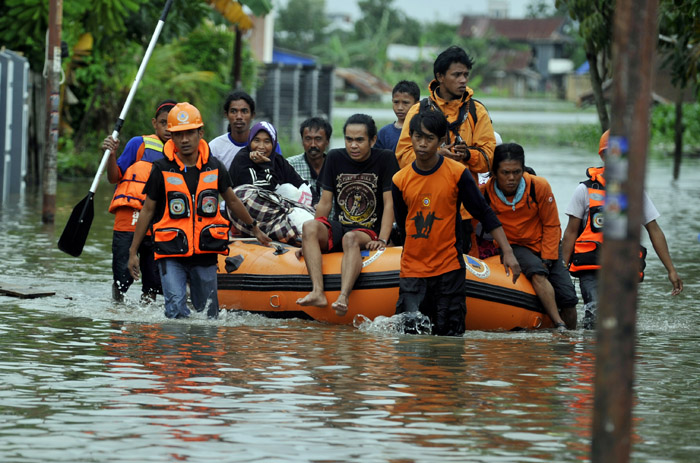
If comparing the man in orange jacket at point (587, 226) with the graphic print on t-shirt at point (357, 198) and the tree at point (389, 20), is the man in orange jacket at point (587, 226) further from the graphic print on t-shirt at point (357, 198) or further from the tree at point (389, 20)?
the tree at point (389, 20)

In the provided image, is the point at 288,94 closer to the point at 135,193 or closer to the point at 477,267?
the point at 135,193

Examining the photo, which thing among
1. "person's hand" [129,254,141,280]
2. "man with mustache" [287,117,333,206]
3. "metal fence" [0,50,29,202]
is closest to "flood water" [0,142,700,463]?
"person's hand" [129,254,141,280]

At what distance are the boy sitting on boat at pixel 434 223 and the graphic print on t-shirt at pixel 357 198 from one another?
0.73 meters

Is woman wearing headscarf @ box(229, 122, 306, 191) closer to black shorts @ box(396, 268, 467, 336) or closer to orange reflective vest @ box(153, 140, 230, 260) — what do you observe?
orange reflective vest @ box(153, 140, 230, 260)

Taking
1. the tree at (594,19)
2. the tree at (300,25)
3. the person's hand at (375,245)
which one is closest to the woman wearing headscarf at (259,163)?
the person's hand at (375,245)

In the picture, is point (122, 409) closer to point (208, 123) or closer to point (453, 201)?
point (453, 201)

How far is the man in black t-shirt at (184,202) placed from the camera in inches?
363

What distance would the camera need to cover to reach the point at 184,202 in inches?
363

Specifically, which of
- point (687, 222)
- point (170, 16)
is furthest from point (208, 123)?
point (687, 222)

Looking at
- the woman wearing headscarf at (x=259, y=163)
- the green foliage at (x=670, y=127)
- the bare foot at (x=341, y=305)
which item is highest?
the green foliage at (x=670, y=127)

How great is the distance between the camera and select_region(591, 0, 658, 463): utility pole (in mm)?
4594

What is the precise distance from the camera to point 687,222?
20.0m

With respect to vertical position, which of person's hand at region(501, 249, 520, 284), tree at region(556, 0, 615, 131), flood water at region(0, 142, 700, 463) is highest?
tree at region(556, 0, 615, 131)

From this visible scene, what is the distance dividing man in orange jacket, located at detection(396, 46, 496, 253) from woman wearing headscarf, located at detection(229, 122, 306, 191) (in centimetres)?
138
